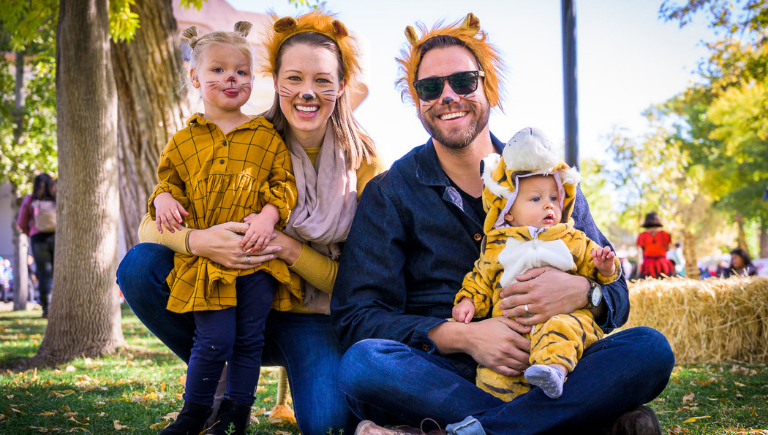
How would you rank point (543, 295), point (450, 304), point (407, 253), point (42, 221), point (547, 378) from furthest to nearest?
point (42, 221) < point (407, 253) < point (450, 304) < point (543, 295) < point (547, 378)

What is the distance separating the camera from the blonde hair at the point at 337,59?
3.06 m

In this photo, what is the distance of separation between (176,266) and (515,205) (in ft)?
5.41

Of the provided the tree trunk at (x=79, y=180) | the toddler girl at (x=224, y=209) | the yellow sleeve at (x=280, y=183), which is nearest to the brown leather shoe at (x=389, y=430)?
the toddler girl at (x=224, y=209)

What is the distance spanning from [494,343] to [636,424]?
57 cm

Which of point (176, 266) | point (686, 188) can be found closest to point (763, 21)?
point (176, 266)

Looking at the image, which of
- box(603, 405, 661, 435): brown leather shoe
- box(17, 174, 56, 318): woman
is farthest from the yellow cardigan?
box(17, 174, 56, 318): woman

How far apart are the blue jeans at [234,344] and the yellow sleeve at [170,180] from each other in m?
0.56

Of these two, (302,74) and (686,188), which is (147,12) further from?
(686,188)

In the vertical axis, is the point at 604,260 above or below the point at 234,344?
above

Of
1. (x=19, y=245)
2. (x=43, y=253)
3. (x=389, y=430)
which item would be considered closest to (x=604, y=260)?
(x=389, y=430)

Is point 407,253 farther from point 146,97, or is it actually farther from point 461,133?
point 146,97

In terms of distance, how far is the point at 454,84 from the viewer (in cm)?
291

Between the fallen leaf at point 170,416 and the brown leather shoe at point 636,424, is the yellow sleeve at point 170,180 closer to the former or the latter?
the fallen leaf at point 170,416

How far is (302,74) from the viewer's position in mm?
2980
